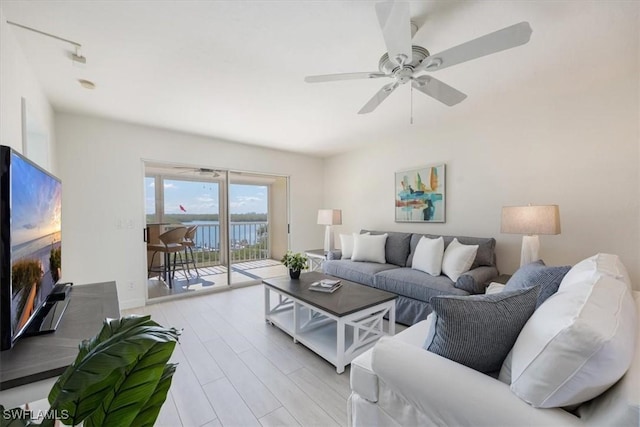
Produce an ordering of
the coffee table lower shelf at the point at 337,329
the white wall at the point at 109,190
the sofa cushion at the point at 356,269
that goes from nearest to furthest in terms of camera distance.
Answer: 1. the coffee table lower shelf at the point at 337,329
2. the white wall at the point at 109,190
3. the sofa cushion at the point at 356,269

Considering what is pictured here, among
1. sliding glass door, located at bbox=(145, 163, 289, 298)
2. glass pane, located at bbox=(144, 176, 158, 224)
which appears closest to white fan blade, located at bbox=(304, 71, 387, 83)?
sliding glass door, located at bbox=(145, 163, 289, 298)

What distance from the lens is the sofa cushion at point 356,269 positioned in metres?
3.27

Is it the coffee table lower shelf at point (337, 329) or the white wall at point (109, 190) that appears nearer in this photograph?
the coffee table lower shelf at point (337, 329)

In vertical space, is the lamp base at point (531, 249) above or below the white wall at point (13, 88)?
below

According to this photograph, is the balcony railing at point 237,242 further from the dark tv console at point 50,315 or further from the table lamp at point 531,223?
the table lamp at point 531,223

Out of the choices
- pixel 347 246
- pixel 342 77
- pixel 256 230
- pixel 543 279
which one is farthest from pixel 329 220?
pixel 543 279

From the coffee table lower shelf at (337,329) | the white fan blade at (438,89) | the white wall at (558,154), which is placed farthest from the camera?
the white wall at (558,154)

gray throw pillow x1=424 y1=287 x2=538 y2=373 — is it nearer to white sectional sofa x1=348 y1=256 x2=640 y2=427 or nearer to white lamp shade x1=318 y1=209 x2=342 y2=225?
white sectional sofa x1=348 y1=256 x2=640 y2=427

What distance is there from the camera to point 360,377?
120 centimetres

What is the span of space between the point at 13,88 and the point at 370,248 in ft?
12.0

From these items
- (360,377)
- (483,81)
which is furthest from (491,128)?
(360,377)

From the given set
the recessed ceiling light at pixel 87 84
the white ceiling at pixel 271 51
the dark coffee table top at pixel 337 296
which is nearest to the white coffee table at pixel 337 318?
the dark coffee table top at pixel 337 296

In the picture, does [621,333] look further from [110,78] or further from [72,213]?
[72,213]

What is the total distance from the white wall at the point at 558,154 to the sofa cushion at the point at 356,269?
3.10 ft
